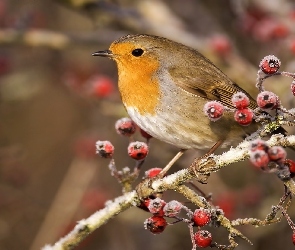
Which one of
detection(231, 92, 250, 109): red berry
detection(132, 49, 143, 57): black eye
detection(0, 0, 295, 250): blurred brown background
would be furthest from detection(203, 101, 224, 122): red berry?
detection(0, 0, 295, 250): blurred brown background

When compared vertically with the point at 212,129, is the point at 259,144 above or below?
below

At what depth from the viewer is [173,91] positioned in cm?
292

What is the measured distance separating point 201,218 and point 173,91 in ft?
3.71

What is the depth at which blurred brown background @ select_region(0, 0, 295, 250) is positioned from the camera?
380 centimetres

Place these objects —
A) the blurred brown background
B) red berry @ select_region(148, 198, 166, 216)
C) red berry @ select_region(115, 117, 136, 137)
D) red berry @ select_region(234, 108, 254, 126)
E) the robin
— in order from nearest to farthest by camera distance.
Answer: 1. red berry @ select_region(234, 108, 254, 126)
2. red berry @ select_region(148, 198, 166, 216)
3. red berry @ select_region(115, 117, 136, 137)
4. the robin
5. the blurred brown background

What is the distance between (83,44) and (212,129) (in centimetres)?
187

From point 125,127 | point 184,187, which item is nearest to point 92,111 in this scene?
point 125,127

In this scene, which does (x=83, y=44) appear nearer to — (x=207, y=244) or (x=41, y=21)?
(x=41, y=21)

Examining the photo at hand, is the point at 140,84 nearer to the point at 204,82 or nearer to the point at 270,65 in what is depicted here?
the point at 204,82

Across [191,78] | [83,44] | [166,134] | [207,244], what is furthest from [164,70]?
[83,44]

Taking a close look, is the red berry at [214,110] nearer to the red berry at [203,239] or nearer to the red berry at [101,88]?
the red berry at [203,239]

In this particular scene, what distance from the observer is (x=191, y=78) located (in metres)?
3.03

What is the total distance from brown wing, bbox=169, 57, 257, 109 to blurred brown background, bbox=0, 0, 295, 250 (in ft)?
2.12

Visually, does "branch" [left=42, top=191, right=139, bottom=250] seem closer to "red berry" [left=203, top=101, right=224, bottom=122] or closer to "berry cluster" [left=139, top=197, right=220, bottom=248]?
"berry cluster" [left=139, top=197, right=220, bottom=248]
